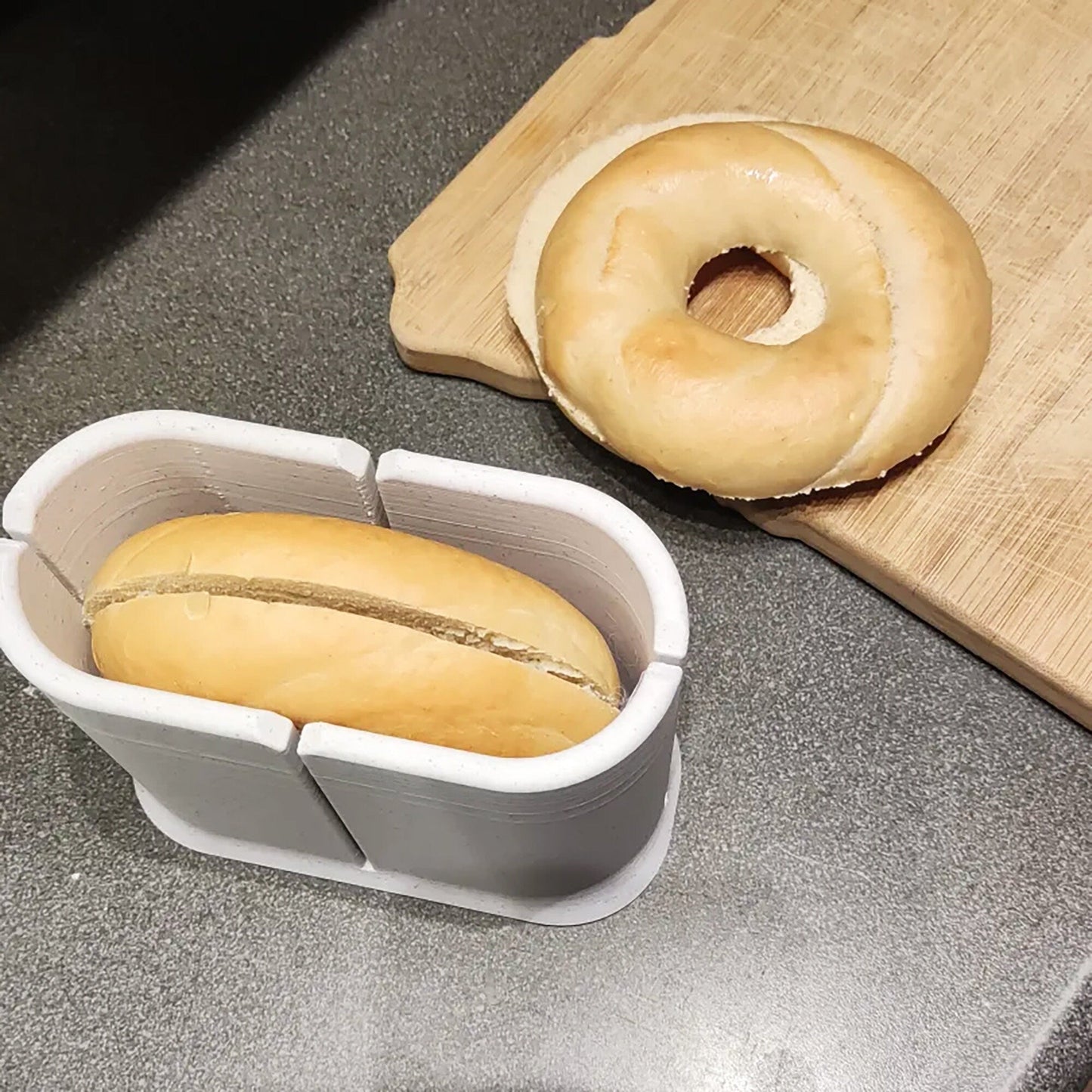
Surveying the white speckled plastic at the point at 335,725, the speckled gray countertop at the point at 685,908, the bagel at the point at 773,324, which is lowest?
the speckled gray countertop at the point at 685,908

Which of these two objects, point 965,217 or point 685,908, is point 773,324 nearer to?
point 965,217

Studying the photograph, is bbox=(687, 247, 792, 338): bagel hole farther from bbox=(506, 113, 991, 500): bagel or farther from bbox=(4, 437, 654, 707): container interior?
bbox=(4, 437, 654, 707): container interior

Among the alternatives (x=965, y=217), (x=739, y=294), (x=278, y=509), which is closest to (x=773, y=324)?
(x=739, y=294)

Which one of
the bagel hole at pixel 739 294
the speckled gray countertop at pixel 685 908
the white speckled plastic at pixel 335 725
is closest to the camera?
the white speckled plastic at pixel 335 725

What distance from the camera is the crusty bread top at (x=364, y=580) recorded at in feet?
1.36

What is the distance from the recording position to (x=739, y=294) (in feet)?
2.27

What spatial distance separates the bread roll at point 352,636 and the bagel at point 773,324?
20cm

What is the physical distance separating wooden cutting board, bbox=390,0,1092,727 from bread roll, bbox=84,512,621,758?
265 mm

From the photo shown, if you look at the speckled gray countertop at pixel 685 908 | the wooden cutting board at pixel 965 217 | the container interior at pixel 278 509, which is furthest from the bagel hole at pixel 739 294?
the container interior at pixel 278 509

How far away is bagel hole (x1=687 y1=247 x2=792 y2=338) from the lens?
686mm

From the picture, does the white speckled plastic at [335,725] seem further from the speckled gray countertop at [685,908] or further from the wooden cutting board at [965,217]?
the wooden cutting board at [965,217]

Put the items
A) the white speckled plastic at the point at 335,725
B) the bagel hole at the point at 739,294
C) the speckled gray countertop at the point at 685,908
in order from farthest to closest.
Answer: the bagel hole at the point at 739,294, the speckled gray countertop at the point at 685,908, the white speckled plastic at the point at 335,725

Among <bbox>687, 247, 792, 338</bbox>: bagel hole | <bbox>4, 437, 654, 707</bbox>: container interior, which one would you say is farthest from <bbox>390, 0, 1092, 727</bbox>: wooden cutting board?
<bbox>4, 437, 654, 707</bbox>: container interior

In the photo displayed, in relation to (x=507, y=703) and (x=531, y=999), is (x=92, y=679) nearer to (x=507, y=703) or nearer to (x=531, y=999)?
(x=507, y=703)
